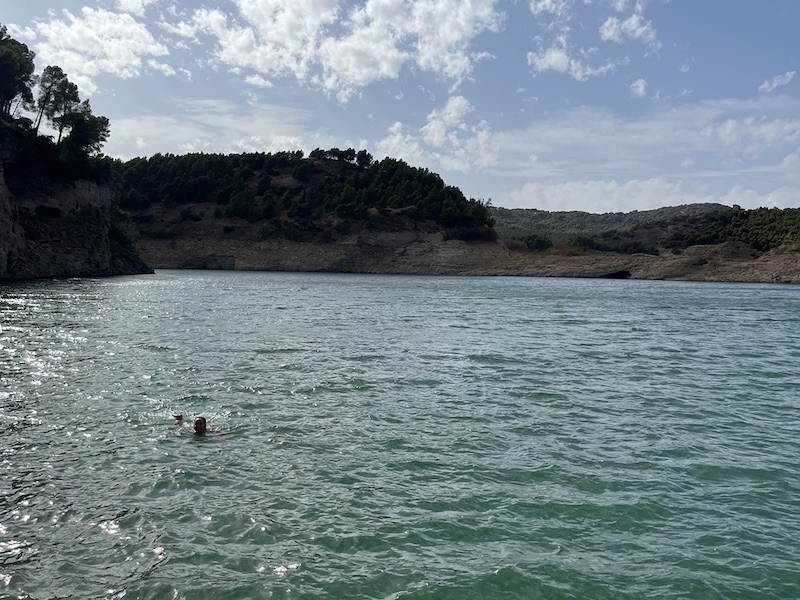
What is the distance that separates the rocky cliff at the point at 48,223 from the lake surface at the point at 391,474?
129 ft

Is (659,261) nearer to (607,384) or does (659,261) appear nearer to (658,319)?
(658,319)

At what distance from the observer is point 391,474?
1125 cm

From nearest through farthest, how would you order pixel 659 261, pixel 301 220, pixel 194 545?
pixel 194 545 → pixel 659 261 → pixel 301 220

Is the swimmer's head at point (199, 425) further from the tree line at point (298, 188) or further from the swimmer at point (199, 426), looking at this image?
the tree line at point (298, 188)

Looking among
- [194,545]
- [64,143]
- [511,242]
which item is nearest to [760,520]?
[194,545]

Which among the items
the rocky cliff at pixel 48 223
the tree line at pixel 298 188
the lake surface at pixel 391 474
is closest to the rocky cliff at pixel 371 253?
the tree line at pixel 298 188

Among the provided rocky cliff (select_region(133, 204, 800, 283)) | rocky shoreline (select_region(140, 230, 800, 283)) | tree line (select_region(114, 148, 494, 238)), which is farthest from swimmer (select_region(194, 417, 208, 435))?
tree line (select_region(114, 148, 494, 238))

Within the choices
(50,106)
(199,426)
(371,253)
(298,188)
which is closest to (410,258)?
(371,253)

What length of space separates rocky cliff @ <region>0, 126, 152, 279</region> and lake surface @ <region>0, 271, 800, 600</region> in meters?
39.3

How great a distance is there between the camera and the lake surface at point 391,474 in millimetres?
7895

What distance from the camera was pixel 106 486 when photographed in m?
10.3

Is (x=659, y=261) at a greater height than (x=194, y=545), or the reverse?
(x=659, y=261)

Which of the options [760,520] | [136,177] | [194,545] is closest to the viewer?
[194,545]

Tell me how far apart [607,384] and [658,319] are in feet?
82.7
